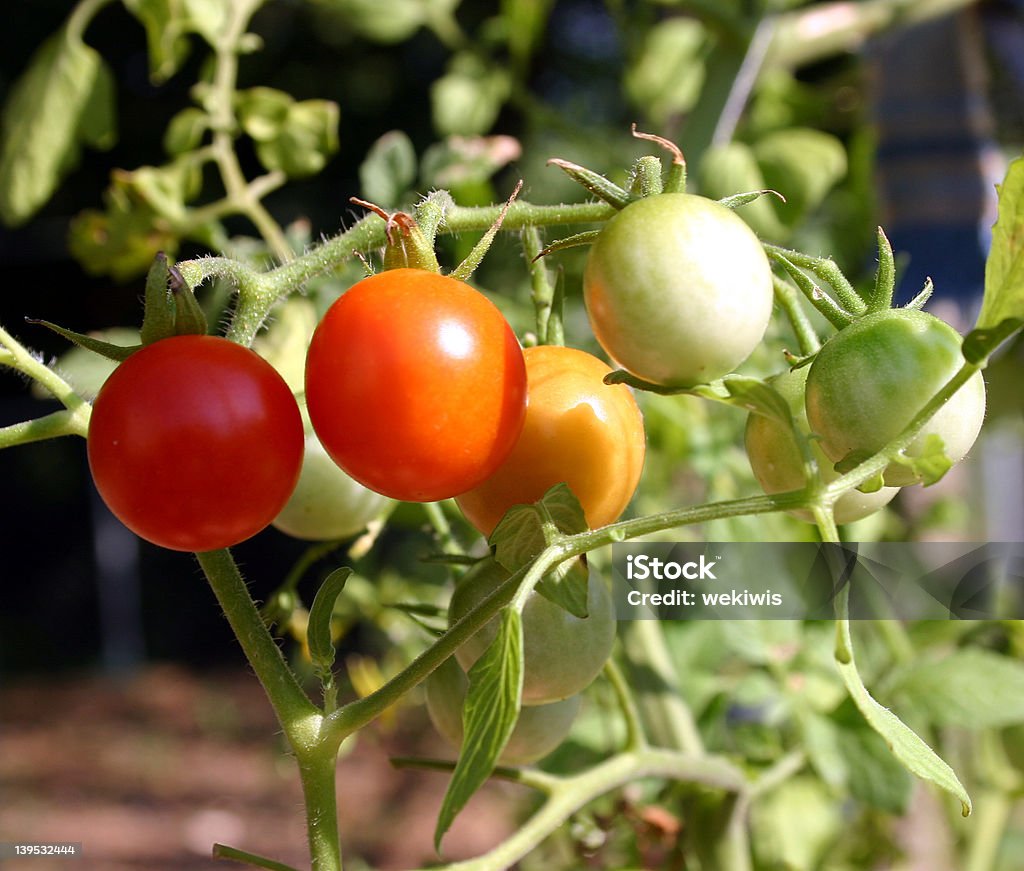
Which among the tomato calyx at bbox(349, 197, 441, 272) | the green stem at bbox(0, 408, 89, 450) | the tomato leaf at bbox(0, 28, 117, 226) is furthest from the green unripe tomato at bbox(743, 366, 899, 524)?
the tomato leaf at bbox(0, 28, 117, 226)

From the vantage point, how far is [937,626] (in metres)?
0.73

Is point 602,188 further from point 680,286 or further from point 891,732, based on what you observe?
point 891,732

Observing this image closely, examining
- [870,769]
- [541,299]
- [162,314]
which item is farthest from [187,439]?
[870,769]

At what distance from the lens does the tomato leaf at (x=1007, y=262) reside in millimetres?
268

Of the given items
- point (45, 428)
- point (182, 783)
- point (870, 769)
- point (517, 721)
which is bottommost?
point (182, 783)

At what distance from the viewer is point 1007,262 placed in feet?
0.90

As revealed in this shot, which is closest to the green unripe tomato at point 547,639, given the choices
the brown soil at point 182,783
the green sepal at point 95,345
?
the green sepal at point 95,345

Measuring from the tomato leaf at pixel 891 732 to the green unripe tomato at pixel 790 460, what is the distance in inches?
2.1

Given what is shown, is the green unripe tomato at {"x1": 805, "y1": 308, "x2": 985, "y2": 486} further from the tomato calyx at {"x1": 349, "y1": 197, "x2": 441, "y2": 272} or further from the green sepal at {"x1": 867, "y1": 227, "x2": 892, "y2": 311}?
the tomato calyx at {"x1": 349, "y1": 197, "x2": 441, "y2": 272}

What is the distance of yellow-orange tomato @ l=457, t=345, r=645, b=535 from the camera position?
0.33 metres

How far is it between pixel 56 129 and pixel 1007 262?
2.19 feet

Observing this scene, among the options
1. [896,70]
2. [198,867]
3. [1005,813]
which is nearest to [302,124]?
[896,70]

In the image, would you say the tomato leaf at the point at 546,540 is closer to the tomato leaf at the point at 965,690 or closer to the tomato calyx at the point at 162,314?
the tomato calyx at the point at 162,314

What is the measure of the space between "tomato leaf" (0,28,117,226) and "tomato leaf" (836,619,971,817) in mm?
648
